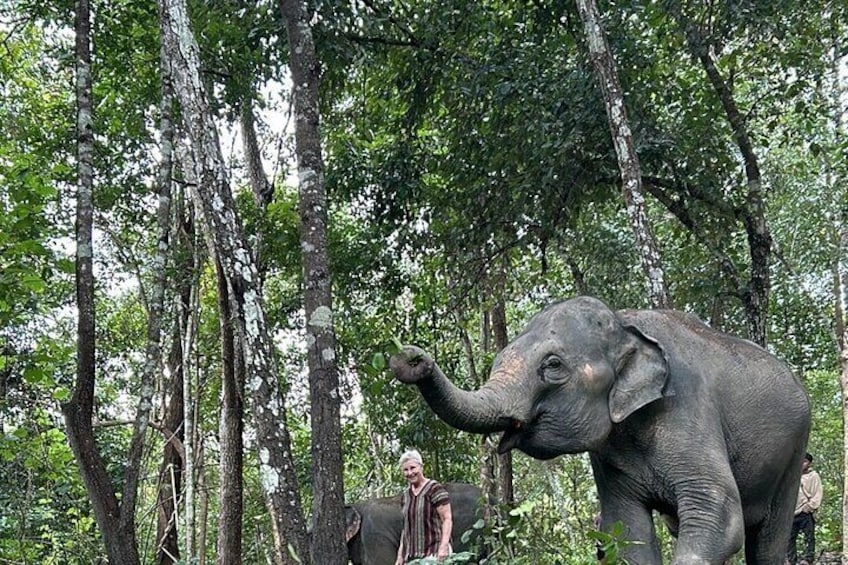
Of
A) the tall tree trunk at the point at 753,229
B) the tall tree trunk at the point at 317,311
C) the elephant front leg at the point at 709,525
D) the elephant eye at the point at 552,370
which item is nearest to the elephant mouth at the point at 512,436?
the elephant eye at the point at 552,370

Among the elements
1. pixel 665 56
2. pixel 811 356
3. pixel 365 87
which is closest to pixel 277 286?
pixel 365 87

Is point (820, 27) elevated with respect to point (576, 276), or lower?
elevated

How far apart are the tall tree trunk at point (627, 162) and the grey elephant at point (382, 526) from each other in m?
3.86

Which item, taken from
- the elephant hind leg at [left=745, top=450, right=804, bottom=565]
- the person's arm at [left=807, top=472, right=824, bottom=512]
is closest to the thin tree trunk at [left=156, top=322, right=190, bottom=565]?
the person's arm at [left=807, top=472, right=824, bottom=512]

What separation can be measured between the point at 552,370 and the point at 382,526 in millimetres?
5815

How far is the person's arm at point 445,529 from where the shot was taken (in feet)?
17.9

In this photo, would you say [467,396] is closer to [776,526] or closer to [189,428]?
[776,526]

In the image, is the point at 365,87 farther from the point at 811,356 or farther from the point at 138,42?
the point at 811,356

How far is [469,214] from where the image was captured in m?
9.29

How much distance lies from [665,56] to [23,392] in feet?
29.7

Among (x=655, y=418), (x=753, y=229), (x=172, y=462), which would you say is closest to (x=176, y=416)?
(x=172, y=462)

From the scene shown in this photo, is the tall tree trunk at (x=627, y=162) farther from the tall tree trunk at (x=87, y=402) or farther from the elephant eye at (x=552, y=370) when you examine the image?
the tall tree trunk at (x=87, y=402)

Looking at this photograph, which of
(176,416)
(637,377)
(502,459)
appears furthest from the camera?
(176,416)

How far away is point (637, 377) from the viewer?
11.7 ft
